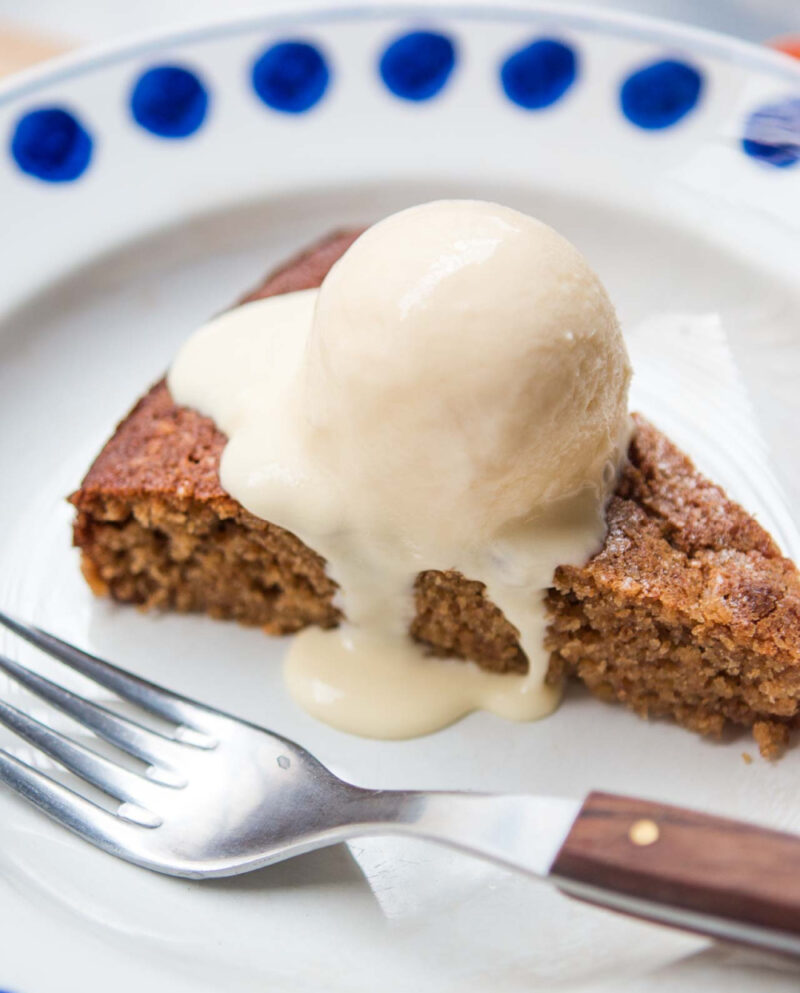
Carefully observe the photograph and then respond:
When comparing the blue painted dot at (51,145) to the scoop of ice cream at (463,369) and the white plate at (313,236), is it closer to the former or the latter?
the white plate at (313,236)

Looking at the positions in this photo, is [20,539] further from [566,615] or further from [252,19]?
[252,19]

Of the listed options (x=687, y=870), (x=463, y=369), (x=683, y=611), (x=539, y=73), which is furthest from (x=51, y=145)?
(x=687, y=870)

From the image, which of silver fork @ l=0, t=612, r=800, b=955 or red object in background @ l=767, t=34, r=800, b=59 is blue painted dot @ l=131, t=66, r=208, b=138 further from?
red object in background @ l=767, t=34, r=800, b=59

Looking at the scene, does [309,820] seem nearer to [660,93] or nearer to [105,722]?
[105,722]

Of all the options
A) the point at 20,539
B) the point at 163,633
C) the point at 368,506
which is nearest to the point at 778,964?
the point at 368,506

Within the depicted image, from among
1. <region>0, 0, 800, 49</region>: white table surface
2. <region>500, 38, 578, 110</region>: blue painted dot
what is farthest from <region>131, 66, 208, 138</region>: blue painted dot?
<region>0, 0, 800, 49</region>: white table surface

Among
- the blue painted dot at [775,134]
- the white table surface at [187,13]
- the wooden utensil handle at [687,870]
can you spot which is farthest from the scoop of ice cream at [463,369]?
the white table surface at [187,13]
